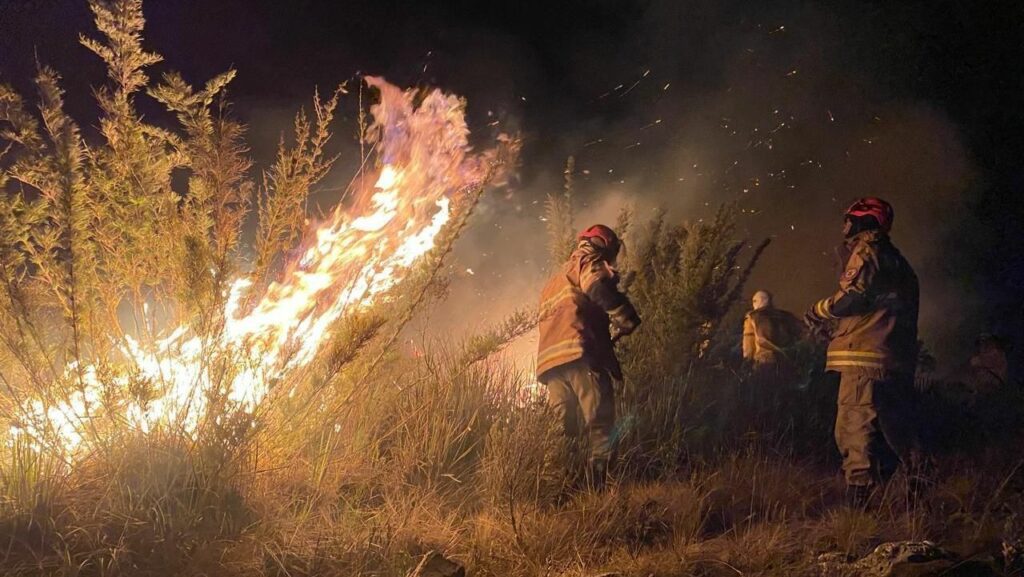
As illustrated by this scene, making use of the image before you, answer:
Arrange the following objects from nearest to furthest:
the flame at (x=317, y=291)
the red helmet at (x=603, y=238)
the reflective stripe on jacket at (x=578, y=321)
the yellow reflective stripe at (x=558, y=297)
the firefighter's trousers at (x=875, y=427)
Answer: the flame at (x=317, y=291) → the firefighter's trousers at (x=875, y=427) → the reflective stripe on jacket at (x=578, y=321) → the yellow reflective stripe at (x=558, y=297) → the red helmet at (x=603, y=238)

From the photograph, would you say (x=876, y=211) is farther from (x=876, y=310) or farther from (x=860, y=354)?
(x=860, y=354)

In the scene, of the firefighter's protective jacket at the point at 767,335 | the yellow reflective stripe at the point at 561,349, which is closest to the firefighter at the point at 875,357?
the yellow reflective stripe at the point at 561,349

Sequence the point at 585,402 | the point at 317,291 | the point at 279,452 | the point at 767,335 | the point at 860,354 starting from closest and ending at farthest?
the point at 279,452
the point at 317,291
the point at 860,354
the point at 585,402
the point at 767,335

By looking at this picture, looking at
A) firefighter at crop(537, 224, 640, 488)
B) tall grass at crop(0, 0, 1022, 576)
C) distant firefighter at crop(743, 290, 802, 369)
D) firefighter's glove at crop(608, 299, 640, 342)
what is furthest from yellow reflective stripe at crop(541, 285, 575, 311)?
distant firefighter at crop(743, 290, 802, 369)

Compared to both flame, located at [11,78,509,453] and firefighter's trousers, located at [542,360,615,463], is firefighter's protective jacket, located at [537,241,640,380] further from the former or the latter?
flame, located at [11,78,509,453]

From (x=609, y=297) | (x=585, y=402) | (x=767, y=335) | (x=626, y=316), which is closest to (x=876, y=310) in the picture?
(x=626, y=316)

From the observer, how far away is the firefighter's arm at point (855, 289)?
16.6ft

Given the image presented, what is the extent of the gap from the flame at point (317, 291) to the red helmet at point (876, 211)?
2.49 m

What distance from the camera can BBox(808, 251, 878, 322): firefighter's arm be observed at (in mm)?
5047

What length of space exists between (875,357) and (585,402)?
6.08ft

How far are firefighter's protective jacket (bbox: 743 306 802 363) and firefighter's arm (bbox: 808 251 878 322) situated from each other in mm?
2920

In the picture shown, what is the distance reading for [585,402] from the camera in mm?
5199

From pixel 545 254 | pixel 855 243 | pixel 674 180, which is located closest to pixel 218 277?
pixel 855 243

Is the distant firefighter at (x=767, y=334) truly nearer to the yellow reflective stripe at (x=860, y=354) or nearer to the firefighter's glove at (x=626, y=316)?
the yellow reflective stripe at (x=860, y=354)
